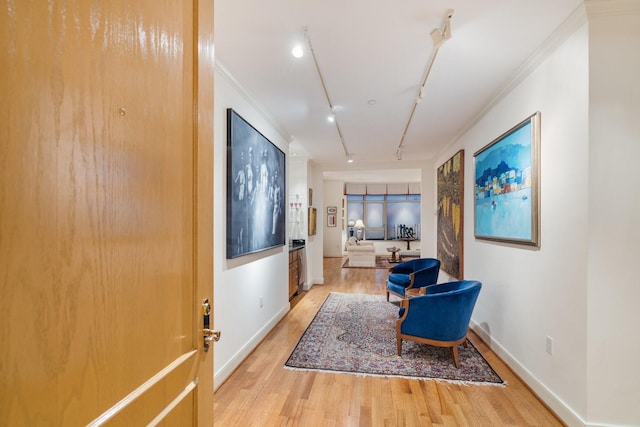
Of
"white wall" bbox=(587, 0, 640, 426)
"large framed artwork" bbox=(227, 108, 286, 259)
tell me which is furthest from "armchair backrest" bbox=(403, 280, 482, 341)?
"large framed artwork" bbox=(227, 108, 286, 259)

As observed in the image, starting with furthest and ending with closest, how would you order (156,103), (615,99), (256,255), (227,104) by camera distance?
(256,255) → (227,104) → (615,99) → (156,103)

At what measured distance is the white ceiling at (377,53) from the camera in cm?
181

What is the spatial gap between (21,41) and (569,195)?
2.61m

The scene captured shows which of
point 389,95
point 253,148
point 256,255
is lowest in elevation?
point 256,255

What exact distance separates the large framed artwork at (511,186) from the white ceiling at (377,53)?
21.7 inches

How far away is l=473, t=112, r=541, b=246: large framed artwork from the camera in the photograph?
7.66 ft

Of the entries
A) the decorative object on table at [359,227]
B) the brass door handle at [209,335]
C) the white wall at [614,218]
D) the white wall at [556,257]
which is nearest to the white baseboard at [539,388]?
the white wall at [556,257]

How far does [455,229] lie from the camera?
435 centimetres

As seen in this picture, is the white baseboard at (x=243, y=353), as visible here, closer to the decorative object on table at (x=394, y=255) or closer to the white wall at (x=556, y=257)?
the white wall at (x=556, y=257)

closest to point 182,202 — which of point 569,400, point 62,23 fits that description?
point 62,23

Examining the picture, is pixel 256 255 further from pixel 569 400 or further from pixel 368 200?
pixel 368 200

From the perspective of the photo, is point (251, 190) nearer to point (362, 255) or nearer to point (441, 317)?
point (441, 317)

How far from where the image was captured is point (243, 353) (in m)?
2.88

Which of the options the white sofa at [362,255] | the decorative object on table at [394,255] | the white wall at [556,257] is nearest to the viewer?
the white wall at [556,257]
